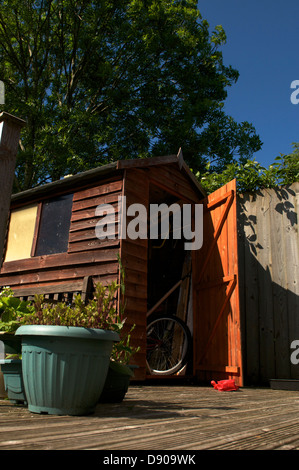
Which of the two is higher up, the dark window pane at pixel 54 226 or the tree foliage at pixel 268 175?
the tree foliage at pixel 268 175

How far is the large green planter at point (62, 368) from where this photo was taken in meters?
2.34

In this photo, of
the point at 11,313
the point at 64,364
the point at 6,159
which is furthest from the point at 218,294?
the point at 6,159

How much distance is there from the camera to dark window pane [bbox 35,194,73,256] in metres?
6.36

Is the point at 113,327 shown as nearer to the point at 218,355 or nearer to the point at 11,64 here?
the point at 218,355

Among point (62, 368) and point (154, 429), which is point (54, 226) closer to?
point (62, 368)

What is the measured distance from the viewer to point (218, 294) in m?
5.86

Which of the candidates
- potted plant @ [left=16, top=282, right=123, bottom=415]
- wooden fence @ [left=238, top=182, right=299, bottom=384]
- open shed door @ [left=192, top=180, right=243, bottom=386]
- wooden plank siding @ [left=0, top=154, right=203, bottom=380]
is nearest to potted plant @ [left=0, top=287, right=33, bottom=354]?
potted plant @ [left=16, top=282, right=123, bottom=415]

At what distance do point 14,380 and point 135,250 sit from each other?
296cm

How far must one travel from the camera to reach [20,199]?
282 inches

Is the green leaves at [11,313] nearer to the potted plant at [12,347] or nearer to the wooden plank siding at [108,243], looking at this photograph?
the potted plant at [12,347]

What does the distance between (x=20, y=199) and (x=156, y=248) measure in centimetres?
270

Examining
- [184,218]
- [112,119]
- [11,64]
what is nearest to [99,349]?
[184,218]

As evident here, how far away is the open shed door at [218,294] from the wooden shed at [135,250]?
0.01 meters

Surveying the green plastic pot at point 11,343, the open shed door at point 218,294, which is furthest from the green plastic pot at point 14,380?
the open shed door at point 218,294
